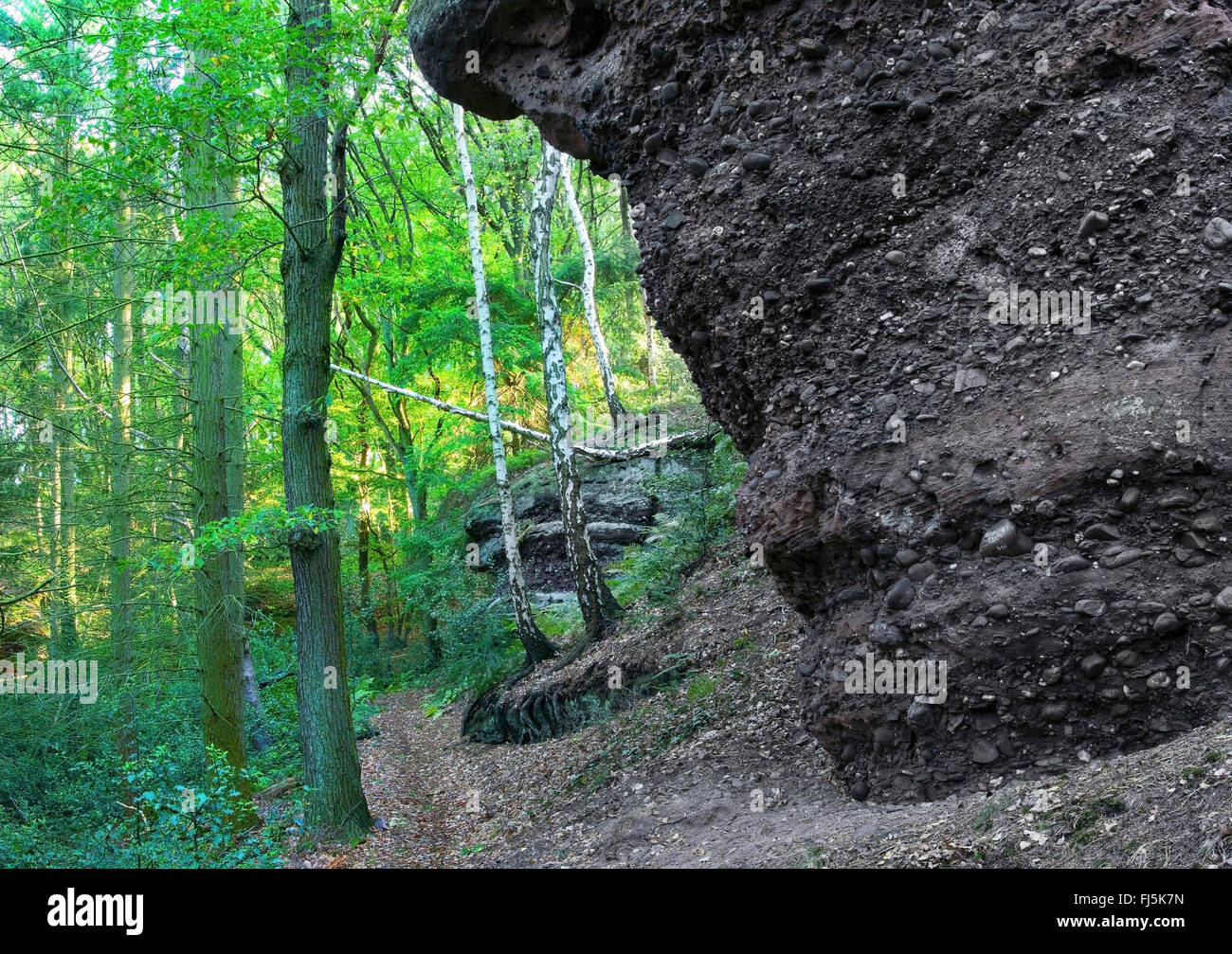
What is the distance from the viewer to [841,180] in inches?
249

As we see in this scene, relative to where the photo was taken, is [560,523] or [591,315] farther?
[560,523]

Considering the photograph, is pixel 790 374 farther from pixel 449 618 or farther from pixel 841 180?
pixel 449 618

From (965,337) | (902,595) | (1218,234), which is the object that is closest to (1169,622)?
(902,595)

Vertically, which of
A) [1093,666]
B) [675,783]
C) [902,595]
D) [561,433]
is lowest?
[675,783]

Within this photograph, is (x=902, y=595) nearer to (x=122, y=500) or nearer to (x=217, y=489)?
(x=217, y=489)

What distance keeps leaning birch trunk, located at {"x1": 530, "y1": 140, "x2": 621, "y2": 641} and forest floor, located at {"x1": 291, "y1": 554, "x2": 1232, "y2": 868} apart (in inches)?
32.7

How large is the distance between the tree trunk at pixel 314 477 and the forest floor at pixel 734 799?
0.80m

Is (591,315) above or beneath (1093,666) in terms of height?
above

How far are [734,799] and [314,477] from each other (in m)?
5.35

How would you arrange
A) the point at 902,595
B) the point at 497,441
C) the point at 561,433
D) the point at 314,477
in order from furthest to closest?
the point at 497,441
the point at 561,433
the point at 314,477
the point at 902,595

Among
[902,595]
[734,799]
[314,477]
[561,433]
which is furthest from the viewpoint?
[561,433]

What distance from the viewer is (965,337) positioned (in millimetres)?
5730

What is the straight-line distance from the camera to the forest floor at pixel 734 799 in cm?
402

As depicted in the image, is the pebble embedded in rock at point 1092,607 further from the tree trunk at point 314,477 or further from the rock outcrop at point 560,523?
the rock outcrop at point 560,523
